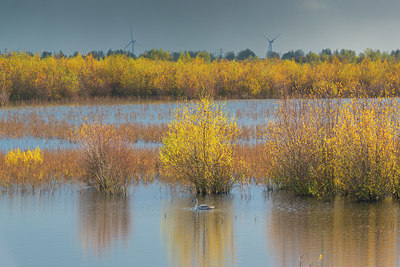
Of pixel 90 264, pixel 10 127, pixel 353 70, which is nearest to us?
pixel 90 264

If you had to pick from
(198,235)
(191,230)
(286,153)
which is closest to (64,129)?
(286,153)

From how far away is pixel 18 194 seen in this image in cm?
1964

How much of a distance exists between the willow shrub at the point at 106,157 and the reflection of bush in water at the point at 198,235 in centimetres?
240

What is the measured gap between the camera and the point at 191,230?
1520cm

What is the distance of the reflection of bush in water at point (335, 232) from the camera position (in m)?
12.6

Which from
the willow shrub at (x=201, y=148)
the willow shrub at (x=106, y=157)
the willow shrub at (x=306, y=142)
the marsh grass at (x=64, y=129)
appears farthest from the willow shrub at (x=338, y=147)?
the marsh grass at (x=64, y=129)

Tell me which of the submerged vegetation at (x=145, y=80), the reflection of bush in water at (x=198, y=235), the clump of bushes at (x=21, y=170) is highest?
the submerged vegetation at (x=145, y=80)

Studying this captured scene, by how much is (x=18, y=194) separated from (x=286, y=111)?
9167 millimetres

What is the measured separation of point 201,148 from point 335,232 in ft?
18.2

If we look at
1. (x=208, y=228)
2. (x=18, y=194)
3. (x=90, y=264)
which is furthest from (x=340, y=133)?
(x=18, y=194)

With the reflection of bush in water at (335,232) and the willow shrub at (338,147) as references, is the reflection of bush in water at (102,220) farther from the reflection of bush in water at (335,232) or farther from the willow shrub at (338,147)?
the willow shrub at (338,147)

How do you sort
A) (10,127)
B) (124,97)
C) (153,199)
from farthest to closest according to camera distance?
(124,97) → (10,127) → (153,199)

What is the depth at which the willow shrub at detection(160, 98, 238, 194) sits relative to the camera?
1869 centimetres

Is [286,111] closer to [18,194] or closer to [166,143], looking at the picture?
[166,143]
